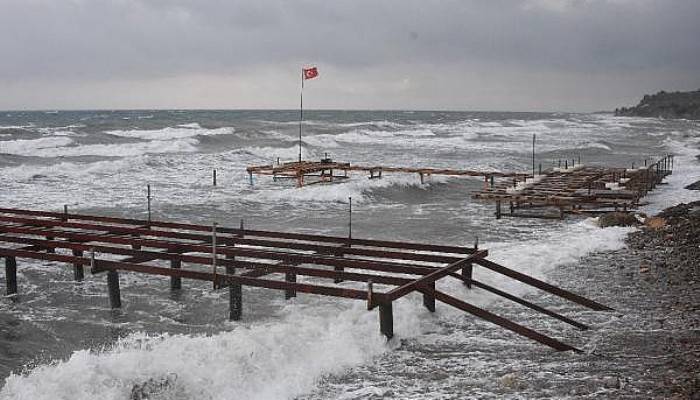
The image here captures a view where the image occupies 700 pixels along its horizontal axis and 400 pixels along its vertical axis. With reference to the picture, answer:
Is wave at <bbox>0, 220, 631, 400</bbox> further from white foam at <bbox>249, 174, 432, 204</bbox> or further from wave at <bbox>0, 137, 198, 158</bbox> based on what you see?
wave at <bbox>0, 137, 198, 158</bbox>

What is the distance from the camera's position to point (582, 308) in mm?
10305

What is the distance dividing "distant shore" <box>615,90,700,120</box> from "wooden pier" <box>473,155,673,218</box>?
115501 mm

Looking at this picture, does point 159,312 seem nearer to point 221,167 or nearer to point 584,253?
point 584,253

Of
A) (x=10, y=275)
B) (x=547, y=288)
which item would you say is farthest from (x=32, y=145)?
(x=547, y=288)

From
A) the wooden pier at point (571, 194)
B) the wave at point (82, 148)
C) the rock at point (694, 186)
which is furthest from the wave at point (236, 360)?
the wave at point (82, 148)

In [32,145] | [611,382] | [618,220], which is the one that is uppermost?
[32,145]

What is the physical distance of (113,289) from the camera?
10.8 m

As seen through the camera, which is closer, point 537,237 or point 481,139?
point 537,237

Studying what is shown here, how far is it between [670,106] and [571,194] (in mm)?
138523

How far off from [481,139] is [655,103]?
11250cm

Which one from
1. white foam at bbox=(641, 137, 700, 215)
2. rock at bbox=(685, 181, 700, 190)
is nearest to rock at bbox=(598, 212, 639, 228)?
white foam at bbox=(641, 137, 700, 215)

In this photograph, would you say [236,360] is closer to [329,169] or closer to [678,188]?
[678,188]

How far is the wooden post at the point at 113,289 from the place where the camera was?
10.6m

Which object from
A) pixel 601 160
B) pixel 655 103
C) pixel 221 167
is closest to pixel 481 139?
pixel 601 160
